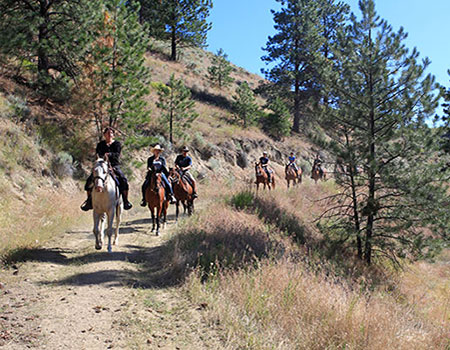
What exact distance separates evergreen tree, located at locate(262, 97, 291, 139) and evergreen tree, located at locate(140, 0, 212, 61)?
42.0 feet

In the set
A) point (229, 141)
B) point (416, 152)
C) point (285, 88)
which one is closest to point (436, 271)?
point (416, 152)

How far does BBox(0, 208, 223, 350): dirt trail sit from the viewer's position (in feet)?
13.7

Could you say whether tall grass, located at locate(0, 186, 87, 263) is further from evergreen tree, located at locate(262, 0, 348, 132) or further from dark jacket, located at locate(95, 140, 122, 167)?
evergreen tree, located at locate(262, 0, 348, 132)

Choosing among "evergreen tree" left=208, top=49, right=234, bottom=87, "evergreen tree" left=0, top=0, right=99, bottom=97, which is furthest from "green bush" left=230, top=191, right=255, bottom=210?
"evergreen tree" left=208, top=49, right=234, bottom=87

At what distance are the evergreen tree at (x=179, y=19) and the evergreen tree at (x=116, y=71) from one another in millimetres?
22437

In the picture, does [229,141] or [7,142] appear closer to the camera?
[7,142]

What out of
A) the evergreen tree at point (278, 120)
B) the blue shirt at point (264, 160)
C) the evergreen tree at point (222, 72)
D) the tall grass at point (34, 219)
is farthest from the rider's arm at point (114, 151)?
the evergreen tree at point (222, 72)

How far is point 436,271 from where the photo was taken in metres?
14.4

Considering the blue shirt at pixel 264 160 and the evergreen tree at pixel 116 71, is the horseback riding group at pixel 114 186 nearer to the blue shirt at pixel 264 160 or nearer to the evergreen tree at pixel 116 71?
the evergreen tree at pixel 116 71

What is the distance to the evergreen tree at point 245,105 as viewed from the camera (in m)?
33.2

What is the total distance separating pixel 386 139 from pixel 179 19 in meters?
35.0

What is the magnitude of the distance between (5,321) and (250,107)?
31244 millimetres

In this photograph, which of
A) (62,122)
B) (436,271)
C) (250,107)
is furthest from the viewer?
(250,107)

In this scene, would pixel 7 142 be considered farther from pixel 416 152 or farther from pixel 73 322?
pixel 416 152
